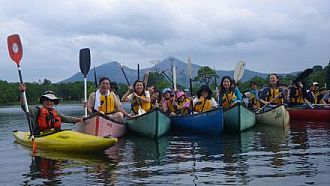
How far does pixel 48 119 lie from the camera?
28.1 feet

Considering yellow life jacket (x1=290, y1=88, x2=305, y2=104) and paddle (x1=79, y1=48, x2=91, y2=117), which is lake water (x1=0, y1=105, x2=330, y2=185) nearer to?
paddle (x1=79, y1=48, x2=91, y2=117)

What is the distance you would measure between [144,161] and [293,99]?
9.83m

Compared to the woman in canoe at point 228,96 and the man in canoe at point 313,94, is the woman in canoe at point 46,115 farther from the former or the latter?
the man in canoe at point 313,94

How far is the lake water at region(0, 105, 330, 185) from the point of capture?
5715 millimetres

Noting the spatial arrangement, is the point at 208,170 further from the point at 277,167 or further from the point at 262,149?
the point at 262,149

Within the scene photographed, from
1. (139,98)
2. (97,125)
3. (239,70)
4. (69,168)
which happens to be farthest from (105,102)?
(239,70)


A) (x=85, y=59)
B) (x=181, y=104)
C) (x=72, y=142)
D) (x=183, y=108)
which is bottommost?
(x=72, y=142)

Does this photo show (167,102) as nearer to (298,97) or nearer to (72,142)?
(298,97)

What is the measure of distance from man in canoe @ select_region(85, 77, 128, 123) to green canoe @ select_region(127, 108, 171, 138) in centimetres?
41

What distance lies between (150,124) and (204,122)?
1.51 metres

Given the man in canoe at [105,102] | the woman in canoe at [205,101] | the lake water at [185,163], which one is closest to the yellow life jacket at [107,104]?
the man in canoe at [105,102]

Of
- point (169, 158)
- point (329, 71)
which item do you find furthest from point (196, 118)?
point (329, 71)

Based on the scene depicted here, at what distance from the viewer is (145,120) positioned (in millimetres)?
10664

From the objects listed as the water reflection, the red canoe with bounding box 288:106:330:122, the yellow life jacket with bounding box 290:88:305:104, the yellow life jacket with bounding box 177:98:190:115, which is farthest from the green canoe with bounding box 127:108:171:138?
the yellow life jacket with bounding box 290:88:305:104
